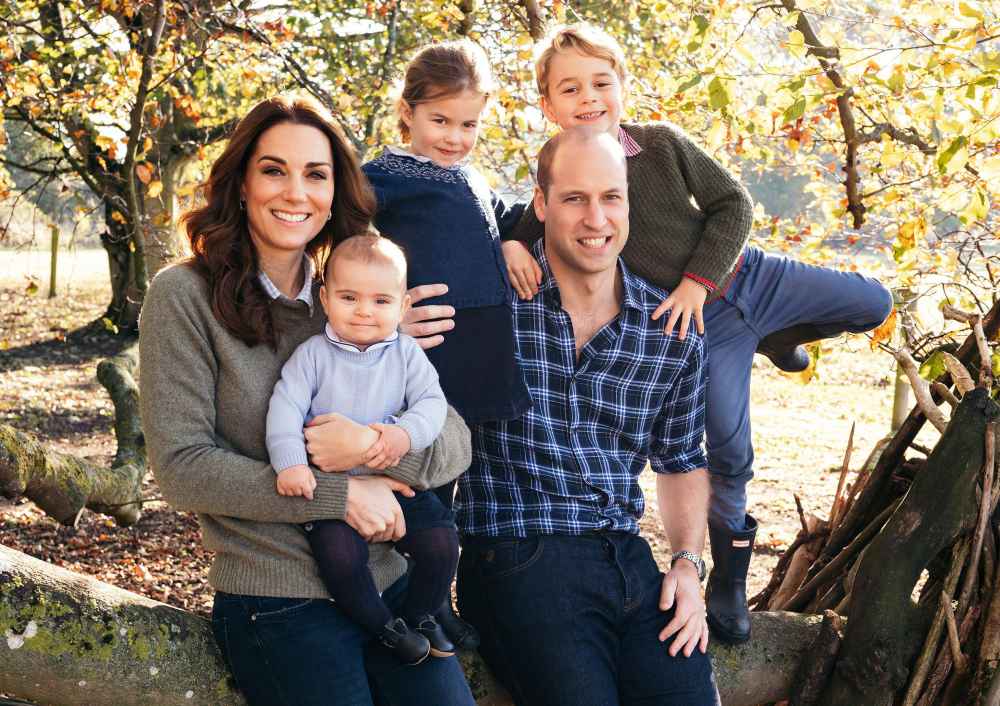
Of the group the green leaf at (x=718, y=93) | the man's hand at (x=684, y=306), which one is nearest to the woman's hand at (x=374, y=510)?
the man's hand at (x=684, y=306)

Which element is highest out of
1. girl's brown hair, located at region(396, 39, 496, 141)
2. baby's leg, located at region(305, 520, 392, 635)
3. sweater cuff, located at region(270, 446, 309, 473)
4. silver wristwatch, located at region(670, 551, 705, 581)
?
girl's brown hair, located at region(396, 39, 496, 141)

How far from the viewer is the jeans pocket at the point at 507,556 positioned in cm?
273

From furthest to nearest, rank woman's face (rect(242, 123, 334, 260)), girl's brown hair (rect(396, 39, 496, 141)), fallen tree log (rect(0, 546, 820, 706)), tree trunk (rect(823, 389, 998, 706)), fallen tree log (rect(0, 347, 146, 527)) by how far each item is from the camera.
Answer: fallen tree log (rect(0, 347, 146, 527)) < girl's brown hair (rect(396, 39, 496, 141)) < tree trunk (rect(823, 389, 998, 706)) < woman's face (rect(242, 123, 334, 260)) < fallen tree log (rect(0, 546, 820, 706))

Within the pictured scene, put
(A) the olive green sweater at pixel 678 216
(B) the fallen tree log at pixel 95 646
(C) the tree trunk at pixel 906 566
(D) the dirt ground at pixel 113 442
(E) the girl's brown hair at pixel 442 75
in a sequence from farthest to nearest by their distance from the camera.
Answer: (D) the dirt ground at pixel 113 442
(A) the olive green sweater at pixel 678 216
(E) the girl's brown hair at pixel 442 75
(C) the tree trunk at pixel 906 566
(B) the fallen tree log at pixel 95 646

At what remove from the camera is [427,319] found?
290 cm

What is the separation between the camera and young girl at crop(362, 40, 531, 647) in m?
2.88

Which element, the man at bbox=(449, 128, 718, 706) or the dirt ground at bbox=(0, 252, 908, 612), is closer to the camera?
the man at bbox=(449, 128, 718, 706)

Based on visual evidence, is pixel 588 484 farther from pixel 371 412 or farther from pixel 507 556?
pixel 371 412

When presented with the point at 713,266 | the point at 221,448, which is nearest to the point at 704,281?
the point at 713,266

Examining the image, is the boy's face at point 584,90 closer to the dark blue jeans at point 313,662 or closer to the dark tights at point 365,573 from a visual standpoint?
the dark tights at point 365,573

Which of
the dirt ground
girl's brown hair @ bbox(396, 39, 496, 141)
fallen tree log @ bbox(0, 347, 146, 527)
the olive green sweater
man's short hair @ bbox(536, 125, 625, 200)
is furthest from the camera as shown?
the dirt ground

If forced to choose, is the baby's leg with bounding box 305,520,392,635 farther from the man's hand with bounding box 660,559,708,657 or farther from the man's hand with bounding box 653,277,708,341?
the man's hand with bounding box 653,277,708,341

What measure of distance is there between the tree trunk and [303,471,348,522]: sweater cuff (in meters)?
1.54

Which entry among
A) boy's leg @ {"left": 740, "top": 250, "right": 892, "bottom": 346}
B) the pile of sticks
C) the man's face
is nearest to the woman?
the man's face
